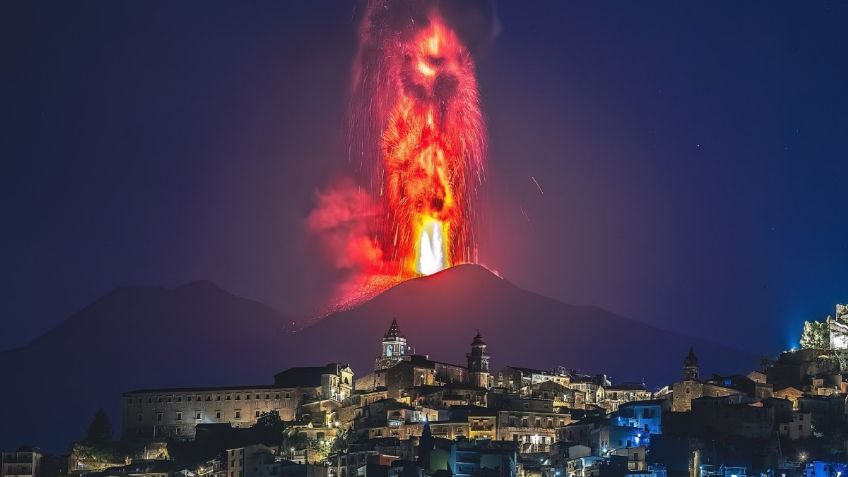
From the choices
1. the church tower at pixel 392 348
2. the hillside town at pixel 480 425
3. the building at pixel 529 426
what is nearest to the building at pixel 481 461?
the hillside town at pixel 480 425

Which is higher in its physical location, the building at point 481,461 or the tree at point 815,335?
the tree at point 815,335

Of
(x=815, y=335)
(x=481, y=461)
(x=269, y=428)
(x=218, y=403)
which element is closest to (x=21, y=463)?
(x=218, y=403)

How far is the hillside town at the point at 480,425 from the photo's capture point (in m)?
67.3

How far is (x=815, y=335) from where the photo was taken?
87750mm

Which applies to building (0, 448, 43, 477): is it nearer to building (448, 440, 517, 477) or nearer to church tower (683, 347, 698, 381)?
building (448, 440, 517, 477)

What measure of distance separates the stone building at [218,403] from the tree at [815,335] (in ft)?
93.5

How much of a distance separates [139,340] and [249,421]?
66353mm

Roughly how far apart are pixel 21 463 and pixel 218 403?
42.0ft

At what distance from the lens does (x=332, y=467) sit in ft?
229

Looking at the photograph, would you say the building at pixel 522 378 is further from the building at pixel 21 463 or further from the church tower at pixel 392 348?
the building at pixel 21 463

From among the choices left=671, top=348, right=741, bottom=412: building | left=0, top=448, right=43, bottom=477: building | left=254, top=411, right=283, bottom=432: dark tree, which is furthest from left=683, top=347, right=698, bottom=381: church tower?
left=0, top=448, right=43, bottom=477: building

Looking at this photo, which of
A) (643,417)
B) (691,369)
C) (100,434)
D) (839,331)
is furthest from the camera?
(839,331)

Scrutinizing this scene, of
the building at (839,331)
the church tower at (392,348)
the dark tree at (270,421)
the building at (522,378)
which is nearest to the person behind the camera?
the dark tree at (270,421)

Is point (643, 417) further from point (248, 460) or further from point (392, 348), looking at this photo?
point (392, 348)
